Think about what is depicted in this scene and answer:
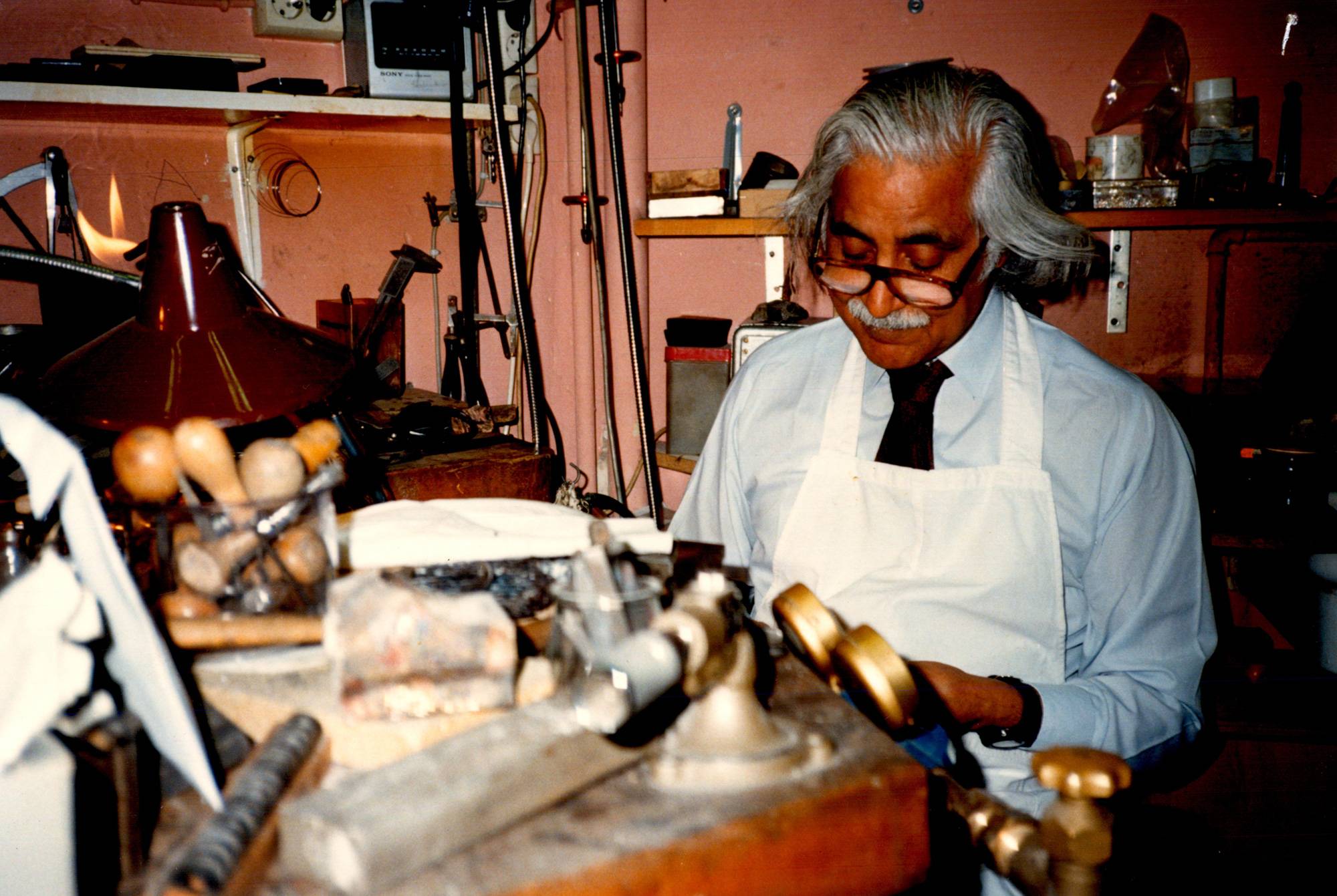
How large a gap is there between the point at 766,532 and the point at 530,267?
1779 mm

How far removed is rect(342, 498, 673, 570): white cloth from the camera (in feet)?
3.01

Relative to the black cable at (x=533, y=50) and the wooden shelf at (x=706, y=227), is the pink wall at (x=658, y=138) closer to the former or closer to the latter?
the black cable at (x=533, y=50)

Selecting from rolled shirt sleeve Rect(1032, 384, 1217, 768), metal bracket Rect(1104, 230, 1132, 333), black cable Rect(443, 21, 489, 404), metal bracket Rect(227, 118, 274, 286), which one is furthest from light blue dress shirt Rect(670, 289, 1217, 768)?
metal bracket Rect(227, 118, 274, 286)

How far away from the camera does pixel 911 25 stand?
9.32ft

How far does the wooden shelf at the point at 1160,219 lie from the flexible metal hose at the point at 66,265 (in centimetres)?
151

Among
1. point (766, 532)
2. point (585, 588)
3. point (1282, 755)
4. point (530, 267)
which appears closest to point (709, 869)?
point (585, 588)

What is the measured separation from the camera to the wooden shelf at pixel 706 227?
102 inches

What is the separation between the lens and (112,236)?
2697mm

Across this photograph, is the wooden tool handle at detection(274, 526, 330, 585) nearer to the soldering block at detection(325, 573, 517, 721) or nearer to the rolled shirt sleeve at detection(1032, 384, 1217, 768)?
the soldering block at detection(325, 573, 517, 721)

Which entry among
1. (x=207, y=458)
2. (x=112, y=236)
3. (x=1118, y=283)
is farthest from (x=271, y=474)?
(x=1118, y=283)

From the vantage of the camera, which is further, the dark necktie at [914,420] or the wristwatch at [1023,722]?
the dark necktie at [914,420]

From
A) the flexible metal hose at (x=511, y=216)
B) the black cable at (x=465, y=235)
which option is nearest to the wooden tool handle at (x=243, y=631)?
the flexible metal hose at (x=511, y=216)

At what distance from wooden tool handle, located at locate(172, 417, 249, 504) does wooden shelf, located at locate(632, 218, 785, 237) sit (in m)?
1.91

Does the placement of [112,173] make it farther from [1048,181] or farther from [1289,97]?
[1289,97]
